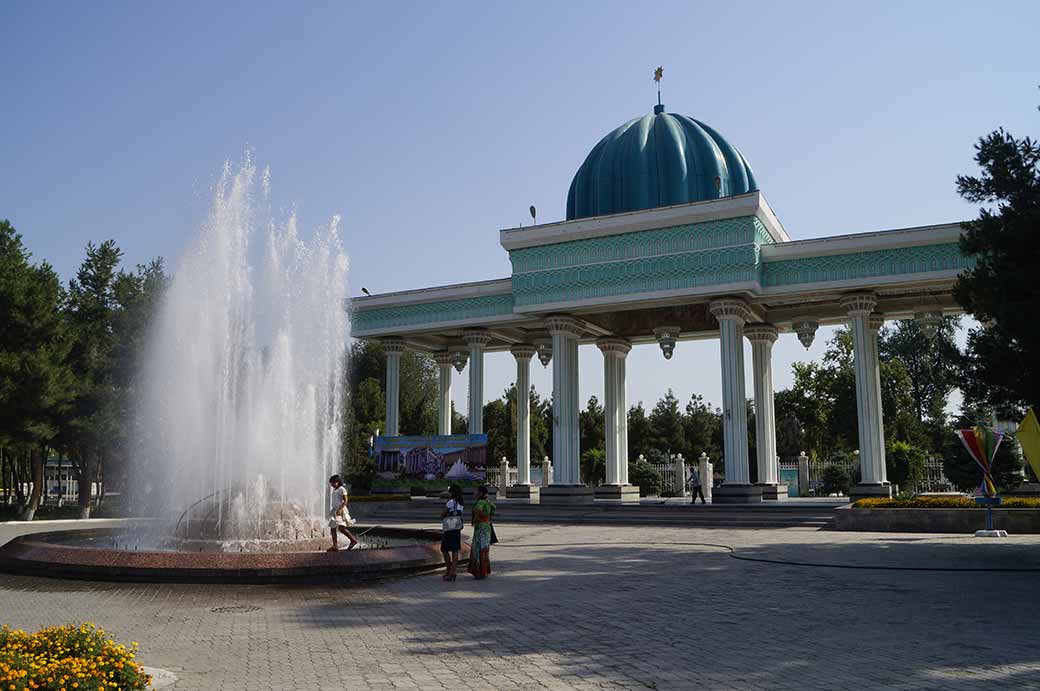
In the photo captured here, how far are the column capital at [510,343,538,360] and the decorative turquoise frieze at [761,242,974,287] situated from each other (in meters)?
11.8

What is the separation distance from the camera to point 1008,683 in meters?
6.02

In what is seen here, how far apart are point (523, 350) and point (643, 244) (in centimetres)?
963

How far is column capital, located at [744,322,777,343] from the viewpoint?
99.6 ft

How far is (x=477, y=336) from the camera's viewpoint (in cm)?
3216

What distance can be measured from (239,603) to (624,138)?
2543 cm

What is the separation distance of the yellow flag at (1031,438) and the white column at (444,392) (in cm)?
2414

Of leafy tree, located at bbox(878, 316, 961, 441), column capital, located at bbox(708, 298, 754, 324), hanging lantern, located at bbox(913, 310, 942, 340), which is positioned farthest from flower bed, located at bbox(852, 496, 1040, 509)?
leafy tree, located at bbox(878, 316, 961, 441)

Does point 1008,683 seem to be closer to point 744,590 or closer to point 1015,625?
point 1015,625

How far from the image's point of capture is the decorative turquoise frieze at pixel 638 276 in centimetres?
2541

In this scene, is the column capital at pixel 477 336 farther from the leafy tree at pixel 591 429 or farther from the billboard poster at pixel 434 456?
the leafy tree at pixel 591 429

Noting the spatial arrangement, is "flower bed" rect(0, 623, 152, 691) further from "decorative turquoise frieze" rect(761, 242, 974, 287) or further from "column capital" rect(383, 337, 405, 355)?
"column capital" rect(383, 337, 405, 355)

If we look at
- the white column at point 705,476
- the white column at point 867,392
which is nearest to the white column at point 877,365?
the white column at point 867,392

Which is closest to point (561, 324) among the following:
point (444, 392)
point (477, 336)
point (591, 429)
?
point (477, 336)

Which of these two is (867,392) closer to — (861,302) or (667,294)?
(861,302)
